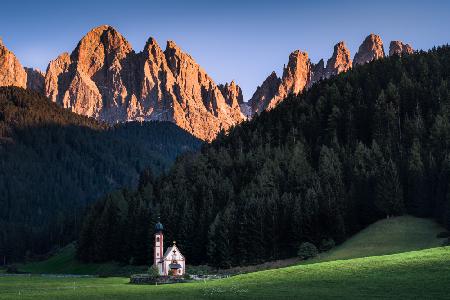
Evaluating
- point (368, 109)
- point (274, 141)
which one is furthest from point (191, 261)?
point (368, 109)

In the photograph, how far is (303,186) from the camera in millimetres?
145875

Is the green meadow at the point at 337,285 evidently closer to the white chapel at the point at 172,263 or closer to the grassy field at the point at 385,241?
the grassy field at the point at 385,241

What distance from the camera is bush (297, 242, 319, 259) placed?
382 feet

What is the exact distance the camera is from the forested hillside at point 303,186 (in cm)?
13175

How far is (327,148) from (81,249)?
78754 mm

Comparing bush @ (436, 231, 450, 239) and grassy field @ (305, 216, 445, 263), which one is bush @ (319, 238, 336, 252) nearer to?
grassy field @ (305, 216, 445, 263)

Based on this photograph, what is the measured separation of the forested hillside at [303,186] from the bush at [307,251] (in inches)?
366

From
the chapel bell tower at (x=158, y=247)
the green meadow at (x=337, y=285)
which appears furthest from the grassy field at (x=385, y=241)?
the green meadow at (x=337, y=285)

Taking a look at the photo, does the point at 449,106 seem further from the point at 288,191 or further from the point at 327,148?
the point at 288,191

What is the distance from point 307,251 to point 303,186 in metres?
31.0

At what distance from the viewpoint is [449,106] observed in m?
161

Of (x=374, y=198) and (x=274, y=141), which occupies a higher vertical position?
(x=274, y=141)

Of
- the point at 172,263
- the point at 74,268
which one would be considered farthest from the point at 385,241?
the point at 74,268

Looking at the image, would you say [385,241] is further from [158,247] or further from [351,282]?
[351,282]
